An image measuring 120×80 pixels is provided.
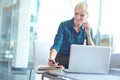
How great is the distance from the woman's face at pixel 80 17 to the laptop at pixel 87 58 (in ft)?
1.59

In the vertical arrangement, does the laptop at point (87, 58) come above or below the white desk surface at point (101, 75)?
above

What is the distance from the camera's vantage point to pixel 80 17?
2.14 m

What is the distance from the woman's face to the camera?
2100mm

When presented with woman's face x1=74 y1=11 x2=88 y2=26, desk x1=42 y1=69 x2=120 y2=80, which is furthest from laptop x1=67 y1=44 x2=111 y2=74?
woman's face x1=74 y1=11 x2=88 y2=26

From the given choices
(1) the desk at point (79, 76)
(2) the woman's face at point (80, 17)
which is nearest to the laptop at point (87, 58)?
(1) the desk at point (79, 76)

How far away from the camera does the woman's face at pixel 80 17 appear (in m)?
2.10

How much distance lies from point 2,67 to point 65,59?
5.38m

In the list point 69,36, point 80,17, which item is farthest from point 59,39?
point 80,17

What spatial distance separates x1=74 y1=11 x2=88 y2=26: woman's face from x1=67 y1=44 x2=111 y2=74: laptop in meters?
0.48

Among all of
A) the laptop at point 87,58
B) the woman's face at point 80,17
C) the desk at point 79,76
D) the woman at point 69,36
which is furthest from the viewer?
the woman at point 69,36

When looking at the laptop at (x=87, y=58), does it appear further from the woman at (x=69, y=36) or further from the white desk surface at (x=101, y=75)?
the woman at (x=69, y=36)

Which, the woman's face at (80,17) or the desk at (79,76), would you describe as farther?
the woman's face at (80,17)

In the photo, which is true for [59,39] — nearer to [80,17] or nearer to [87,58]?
[80,17]

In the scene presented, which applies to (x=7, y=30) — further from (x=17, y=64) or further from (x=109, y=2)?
(x=109, y=2)
